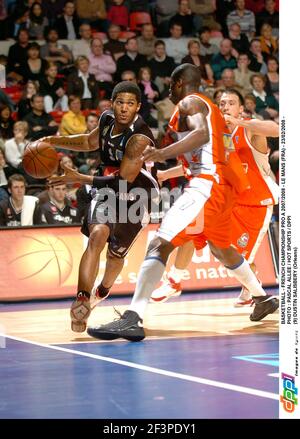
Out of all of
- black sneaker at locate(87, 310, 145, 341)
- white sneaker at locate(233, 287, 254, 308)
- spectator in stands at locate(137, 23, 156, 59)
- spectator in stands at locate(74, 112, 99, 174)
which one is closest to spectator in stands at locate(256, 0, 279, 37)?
spectator in stands at locate(137, 23, 156, 59)

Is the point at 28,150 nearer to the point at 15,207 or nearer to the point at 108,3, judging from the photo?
the point at 15,207

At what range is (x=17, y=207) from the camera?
1159 centimetres

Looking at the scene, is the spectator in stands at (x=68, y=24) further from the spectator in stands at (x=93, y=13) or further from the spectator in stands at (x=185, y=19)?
the spectator in stands at (x=185, y=19)

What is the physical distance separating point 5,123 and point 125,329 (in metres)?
6.86

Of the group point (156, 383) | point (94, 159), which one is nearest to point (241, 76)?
point (94, 159)

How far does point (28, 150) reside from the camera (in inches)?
333

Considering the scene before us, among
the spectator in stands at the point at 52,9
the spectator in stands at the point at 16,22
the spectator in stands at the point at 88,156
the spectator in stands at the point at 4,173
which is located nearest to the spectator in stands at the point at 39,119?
the spectator in stands at the point at 88,156

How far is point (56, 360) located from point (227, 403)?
2.01m

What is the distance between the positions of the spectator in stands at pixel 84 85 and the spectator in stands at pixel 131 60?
2.13 ft

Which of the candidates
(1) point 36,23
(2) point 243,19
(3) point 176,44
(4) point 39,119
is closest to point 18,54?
(1) point 36,23

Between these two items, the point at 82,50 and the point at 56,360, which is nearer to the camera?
the point at 56,360

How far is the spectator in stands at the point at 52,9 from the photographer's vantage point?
1636 centimetres

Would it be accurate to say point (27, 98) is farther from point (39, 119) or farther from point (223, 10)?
point (223, 10)

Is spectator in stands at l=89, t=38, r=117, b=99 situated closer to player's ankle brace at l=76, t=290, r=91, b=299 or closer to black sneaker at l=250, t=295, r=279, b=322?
black sneaker at l=250, t=295, r=279, b=322
